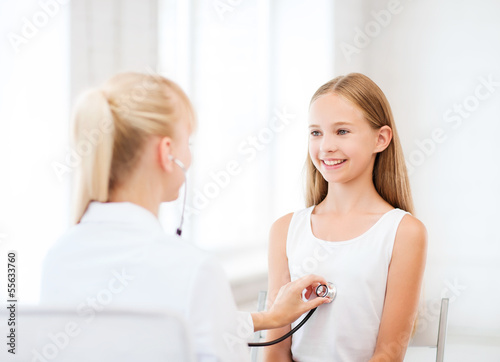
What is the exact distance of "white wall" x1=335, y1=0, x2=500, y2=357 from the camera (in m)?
2.79

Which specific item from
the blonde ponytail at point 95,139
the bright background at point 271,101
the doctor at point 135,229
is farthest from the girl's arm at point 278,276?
the blonde ponytail at point 95,139

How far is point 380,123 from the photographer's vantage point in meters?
1.41

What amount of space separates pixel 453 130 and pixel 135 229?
236 cm

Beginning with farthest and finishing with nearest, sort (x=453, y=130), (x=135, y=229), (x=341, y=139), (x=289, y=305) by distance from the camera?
(x=453, y=130)
(x=341, y=139)
(x=289, y=305)
(x=135, y=229)

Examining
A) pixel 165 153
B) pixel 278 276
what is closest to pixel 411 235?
pixel 278 276

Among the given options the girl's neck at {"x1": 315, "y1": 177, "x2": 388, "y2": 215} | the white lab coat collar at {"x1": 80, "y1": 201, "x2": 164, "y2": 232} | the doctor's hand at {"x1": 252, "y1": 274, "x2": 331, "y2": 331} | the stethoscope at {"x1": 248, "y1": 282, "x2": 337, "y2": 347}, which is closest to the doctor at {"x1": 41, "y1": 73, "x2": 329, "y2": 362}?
the white lab coat collar at {"x1": 80, "y1": 201, "x2": 164, "y2": 232}

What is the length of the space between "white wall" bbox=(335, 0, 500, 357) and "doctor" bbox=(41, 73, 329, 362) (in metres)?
1.94

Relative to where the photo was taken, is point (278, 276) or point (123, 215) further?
point (278, 276)

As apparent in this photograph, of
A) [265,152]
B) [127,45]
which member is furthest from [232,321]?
[265,152]

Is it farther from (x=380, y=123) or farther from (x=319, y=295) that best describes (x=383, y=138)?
(x=319, y=295)

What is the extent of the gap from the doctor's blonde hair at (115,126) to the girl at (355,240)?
21.1 inches

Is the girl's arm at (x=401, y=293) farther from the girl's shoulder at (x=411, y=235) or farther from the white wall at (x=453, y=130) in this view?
the white wall at (x=453, y=130)

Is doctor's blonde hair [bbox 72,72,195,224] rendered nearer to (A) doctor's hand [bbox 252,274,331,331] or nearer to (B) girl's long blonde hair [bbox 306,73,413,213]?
(A) doctor's hand [bbox 252,274,331,331]

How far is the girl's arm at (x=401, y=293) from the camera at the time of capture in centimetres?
129
